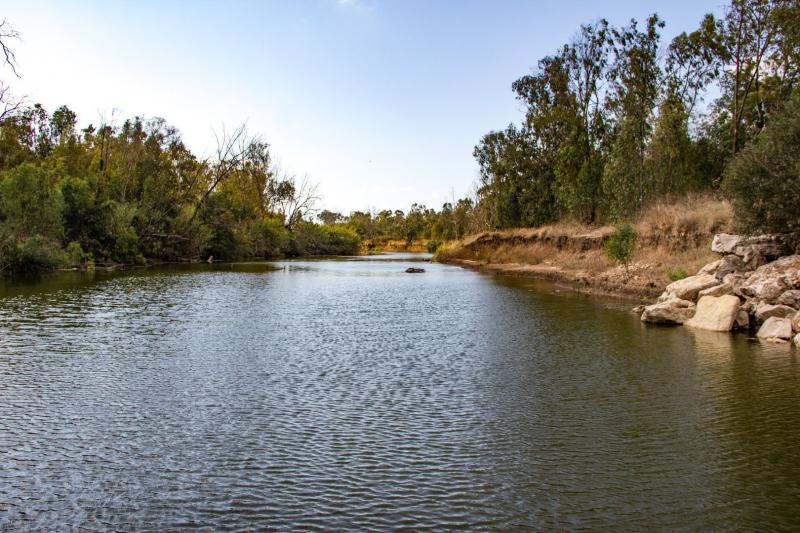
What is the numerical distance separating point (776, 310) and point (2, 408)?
1843 cm

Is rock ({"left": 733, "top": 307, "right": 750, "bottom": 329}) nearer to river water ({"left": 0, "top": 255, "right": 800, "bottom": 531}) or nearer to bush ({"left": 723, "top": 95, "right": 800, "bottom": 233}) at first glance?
river water ({"left": 0, "top": 255, "right": 800, "bottom": 531})

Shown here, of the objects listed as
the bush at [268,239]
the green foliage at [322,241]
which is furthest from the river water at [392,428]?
the green foliage at [322,241]

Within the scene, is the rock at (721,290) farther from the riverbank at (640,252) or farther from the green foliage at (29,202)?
the green foliage at (29,202)

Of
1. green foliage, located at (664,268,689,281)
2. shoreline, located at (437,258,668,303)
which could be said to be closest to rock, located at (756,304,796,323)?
green foliage, located at (664,268,689,281)

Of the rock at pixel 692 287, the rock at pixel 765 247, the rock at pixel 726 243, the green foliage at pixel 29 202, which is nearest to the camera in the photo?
the rock at pixel 692 287

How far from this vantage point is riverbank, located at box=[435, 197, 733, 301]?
1023 inches

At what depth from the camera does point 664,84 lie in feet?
142

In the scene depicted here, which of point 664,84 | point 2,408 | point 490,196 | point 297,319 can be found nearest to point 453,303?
point 297,319

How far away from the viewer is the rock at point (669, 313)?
18750 millimetres

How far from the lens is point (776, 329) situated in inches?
628

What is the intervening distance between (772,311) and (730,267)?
3.61 meters

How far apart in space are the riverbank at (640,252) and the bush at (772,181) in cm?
445

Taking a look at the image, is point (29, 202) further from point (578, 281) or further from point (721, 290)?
point (721, 290)

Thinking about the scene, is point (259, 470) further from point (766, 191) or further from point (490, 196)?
point (490, 196)
